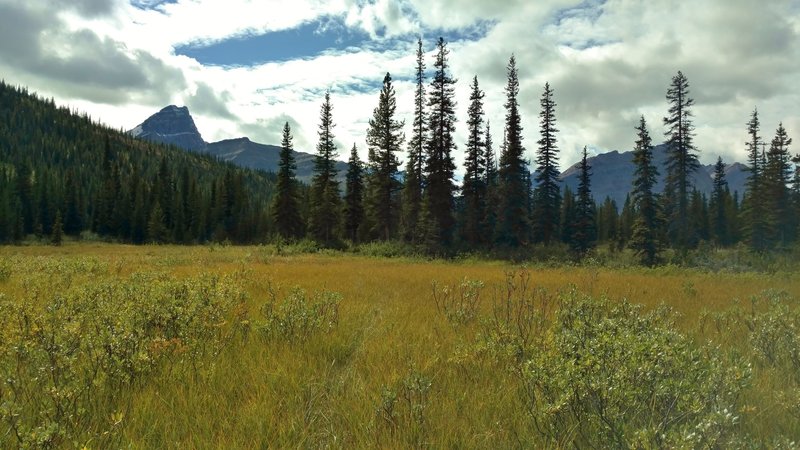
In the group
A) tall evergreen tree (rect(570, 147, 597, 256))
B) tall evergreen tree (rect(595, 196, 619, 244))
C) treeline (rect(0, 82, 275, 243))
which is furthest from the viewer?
tall evergreen tree (rect(595, 196, 619, 244))

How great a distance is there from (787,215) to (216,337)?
5467 centimetres

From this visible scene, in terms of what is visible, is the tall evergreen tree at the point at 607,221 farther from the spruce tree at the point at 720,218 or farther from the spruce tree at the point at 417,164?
the spruce tree at the point at 417,164

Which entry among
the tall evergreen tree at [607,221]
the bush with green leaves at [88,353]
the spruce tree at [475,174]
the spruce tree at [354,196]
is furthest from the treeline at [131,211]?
the tall evergreen tree at [607,221]

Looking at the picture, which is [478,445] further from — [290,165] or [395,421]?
[290,165]

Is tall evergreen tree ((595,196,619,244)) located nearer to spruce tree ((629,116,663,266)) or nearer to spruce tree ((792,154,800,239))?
spruce tree ((792,154,800,239))

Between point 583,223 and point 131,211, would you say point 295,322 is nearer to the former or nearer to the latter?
point 583,223

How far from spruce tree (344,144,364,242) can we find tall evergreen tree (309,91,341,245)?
1.44 m

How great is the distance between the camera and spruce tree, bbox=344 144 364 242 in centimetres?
4772

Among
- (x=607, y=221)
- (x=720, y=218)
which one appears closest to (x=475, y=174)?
(x=720, y=218)

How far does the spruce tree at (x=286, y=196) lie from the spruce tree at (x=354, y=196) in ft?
24.3

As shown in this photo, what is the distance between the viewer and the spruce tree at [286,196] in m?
50.3

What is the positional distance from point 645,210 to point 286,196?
3883cm

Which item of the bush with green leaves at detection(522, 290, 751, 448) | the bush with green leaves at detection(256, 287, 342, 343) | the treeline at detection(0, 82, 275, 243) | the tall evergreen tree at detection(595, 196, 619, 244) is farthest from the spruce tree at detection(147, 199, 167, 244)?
the tall evergreen tree at detection(595, 196, 619, 244)

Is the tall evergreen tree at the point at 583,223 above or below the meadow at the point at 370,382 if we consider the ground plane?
above
